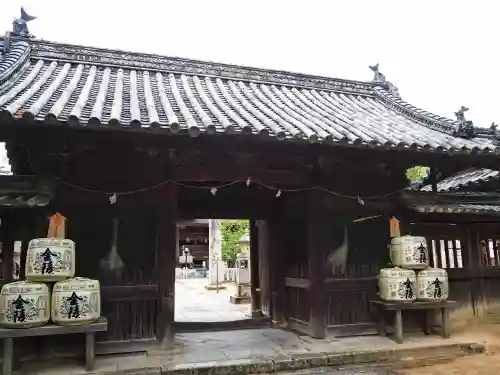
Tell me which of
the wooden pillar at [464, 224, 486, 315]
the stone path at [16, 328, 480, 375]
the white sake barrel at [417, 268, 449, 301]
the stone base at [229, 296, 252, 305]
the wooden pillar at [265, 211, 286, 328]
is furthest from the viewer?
the stone base at [229, 296, 252, 305]

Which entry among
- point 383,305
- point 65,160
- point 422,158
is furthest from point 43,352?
point 422,158

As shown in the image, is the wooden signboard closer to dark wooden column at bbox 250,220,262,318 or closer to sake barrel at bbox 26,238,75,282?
sake barrel at bbox 26,238,75,282

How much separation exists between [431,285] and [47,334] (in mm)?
6257

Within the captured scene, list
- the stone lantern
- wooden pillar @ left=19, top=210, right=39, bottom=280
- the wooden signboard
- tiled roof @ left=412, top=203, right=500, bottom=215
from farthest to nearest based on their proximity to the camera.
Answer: the stone lantern
tiled roof @ left=412, top=203, right=500, bottom=215
wooden pillar @ left=19, top=210, right=39, bottom=280
the wooden signboard

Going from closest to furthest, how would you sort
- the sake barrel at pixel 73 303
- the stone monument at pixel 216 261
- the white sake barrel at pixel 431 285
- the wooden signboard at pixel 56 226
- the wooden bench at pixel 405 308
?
the sake barrel at pixel 73 303 → the wooden signboard at pixel 56 226 → the wooden bench at pixel 405 308 → the white sake barrel at pixel 431 285 → the stone monument at pixel 216 261

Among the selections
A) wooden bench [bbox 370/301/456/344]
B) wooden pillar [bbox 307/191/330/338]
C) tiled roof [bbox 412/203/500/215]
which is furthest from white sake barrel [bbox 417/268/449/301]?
wooden pillar [bbox 307/191/330/338]

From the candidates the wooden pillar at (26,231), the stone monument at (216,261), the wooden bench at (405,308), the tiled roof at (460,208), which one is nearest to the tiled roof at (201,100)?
the tiled roof at (460,208)

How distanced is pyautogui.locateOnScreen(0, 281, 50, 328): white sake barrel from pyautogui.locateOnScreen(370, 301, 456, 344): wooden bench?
18.0 ft

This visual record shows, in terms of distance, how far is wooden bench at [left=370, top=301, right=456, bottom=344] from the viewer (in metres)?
7.38

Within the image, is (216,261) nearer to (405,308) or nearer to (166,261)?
(166,261)

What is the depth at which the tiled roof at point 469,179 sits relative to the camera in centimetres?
1082

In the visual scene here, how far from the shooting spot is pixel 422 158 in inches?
311

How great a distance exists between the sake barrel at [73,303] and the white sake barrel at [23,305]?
0.17 metres

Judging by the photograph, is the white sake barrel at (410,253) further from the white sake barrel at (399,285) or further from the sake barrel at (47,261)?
the sake barrel at (47,261)
